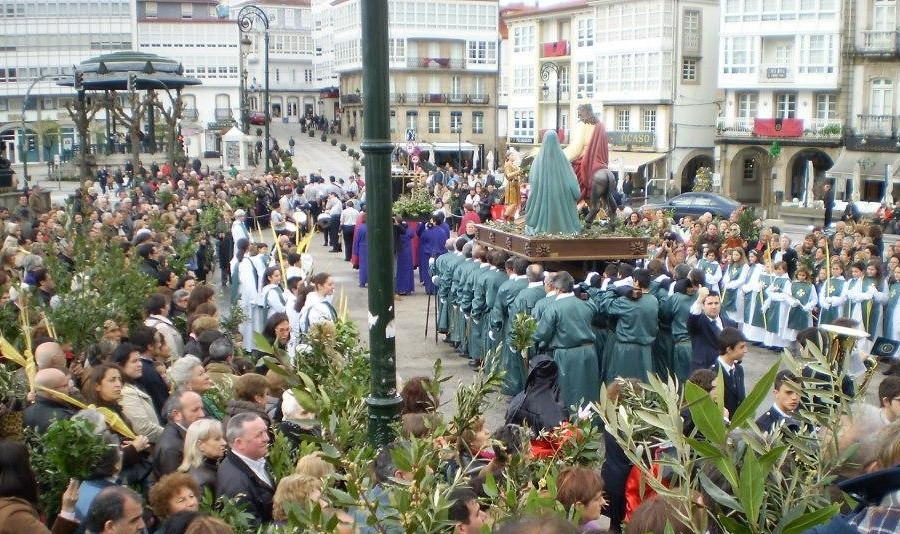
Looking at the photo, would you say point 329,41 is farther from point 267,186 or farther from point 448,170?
point 267,186

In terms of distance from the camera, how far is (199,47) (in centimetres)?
7900

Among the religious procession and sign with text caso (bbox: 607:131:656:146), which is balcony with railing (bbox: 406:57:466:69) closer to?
sign with text caso (bbox: 607:131:656:146)

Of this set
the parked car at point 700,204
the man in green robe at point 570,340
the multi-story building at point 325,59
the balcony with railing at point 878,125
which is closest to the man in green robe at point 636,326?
the man in green robe at point 570,340

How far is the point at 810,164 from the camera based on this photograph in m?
44.2

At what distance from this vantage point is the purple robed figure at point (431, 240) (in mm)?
20312

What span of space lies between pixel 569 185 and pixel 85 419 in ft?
30.1

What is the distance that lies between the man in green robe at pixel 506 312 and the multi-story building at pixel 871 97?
34544 mm

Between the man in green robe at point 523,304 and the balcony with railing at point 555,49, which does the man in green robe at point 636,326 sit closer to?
the man in green robe at point 523,304

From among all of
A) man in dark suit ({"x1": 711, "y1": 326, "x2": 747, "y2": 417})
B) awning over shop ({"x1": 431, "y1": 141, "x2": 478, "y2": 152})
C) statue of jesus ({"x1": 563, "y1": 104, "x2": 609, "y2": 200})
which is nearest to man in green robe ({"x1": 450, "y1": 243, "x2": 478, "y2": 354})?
statue of jesus ({"x1": 563, "y1": 104, "x2": 609, "y2": 200})

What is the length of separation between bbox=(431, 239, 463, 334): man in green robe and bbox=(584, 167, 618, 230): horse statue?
2008 mm

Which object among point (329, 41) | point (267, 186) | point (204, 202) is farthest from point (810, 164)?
point (329, 41)

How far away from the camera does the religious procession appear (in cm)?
298

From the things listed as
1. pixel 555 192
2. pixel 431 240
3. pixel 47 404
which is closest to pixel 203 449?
pixel 47 404

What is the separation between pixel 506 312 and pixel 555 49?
167ft
